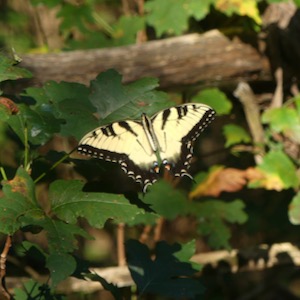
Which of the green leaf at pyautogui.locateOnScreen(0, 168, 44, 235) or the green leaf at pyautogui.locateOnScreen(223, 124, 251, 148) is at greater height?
A: the green leaf at pyautogui.locateOnScreen(0, 168, 44, 235)

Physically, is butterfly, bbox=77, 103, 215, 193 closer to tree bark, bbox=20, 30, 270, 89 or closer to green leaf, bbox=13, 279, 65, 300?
green leaf, bbox=13, 279, 65, 300

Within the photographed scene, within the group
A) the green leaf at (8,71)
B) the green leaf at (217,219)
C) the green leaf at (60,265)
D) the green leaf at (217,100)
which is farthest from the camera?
the green leaf at (217,100)

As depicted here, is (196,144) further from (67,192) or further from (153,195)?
(67,192)

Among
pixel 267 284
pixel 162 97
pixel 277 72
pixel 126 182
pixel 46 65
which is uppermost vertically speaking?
pixel 162 97

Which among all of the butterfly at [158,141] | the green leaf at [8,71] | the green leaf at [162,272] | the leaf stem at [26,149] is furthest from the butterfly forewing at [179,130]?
the green leaf at [8,71]

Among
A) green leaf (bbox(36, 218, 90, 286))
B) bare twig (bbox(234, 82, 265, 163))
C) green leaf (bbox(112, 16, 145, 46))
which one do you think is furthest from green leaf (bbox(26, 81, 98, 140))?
green leaf (bbox(112, 16, 145, 46))

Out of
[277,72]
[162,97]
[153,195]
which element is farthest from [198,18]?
[162,97]

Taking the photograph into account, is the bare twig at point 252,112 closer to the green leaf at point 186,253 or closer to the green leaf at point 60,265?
the green leaf at point 186,253
